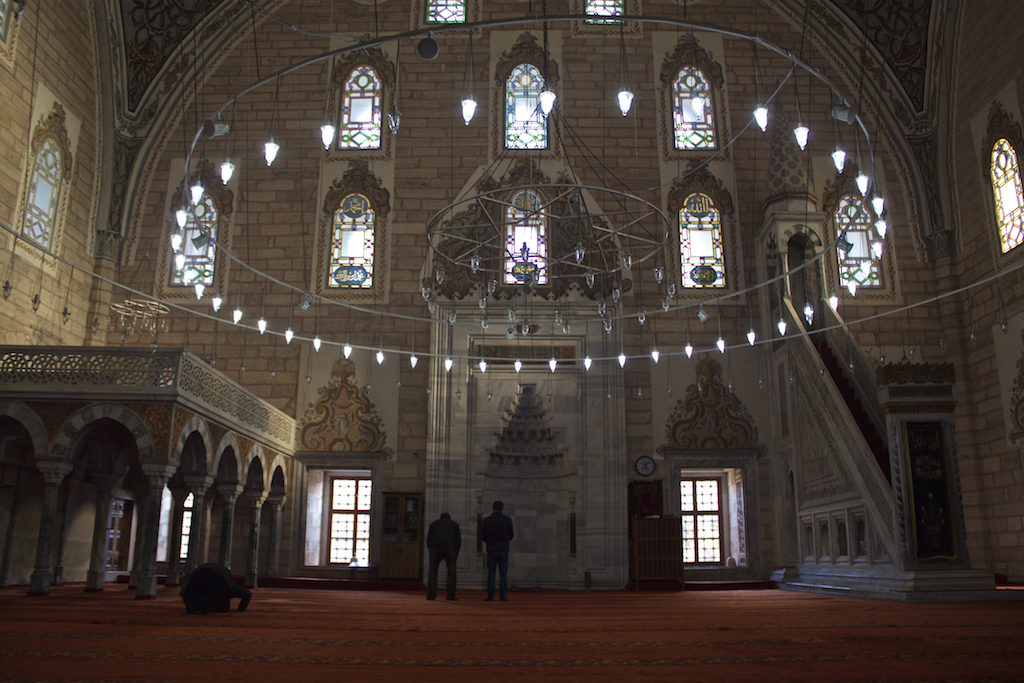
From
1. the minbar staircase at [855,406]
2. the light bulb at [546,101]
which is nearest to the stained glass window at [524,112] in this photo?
the minbar staircase at [855,406]

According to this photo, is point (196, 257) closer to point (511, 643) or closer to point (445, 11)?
point (445, 11)

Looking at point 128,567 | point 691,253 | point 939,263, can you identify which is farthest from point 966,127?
point 128,567

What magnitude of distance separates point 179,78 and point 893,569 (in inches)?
473

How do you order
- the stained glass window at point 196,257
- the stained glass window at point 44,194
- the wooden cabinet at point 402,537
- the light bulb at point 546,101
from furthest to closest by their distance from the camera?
the stained glass window at point 196,257 < the wooden cabinet at point 402,537 < the stained glass window at point 44,194 < the light bulb at point 546,101

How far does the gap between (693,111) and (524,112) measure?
2.66m

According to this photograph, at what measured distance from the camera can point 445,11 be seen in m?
13.7

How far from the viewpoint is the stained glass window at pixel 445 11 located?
13.7 metres

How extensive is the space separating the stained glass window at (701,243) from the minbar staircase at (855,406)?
6.46 feet

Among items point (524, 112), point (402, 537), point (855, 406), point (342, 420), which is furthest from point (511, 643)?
point (524, 112)

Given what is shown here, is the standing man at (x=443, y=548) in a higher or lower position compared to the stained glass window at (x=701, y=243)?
lower

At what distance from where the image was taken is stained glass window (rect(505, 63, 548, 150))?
43.3ft

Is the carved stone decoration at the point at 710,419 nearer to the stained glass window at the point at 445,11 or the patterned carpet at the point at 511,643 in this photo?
the patterned carpet at the point at 511,643

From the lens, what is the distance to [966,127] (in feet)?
39.5

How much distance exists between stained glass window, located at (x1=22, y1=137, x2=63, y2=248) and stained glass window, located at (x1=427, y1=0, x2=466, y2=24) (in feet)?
19.5
